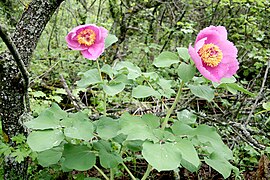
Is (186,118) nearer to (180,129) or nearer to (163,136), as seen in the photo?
(180,129)

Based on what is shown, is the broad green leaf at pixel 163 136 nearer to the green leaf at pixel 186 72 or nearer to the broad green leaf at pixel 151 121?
the broad green leaf at pixel 151 121

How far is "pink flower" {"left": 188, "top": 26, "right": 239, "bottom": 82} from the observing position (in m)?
1.03

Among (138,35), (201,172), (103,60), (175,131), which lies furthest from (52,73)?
(175,131)

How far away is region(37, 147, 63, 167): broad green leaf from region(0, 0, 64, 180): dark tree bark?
1.10ft

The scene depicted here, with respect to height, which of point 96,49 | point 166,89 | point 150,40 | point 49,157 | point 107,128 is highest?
point 96,49

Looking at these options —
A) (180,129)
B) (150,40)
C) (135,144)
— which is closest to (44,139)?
(135,144)

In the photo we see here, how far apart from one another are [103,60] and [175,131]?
2.72 m

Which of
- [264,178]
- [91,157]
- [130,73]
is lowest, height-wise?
[264,178]

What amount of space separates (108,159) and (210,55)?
504 millimetres

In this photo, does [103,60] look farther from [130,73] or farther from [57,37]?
[130,73]

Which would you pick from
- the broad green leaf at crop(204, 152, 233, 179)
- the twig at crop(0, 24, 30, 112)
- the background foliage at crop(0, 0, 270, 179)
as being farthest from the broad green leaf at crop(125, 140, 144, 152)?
the background foliage at crop(0, 0, 270, 179)

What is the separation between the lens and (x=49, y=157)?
1.24 meters

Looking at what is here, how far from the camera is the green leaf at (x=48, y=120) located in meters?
1.08

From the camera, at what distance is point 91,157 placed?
118 cm
